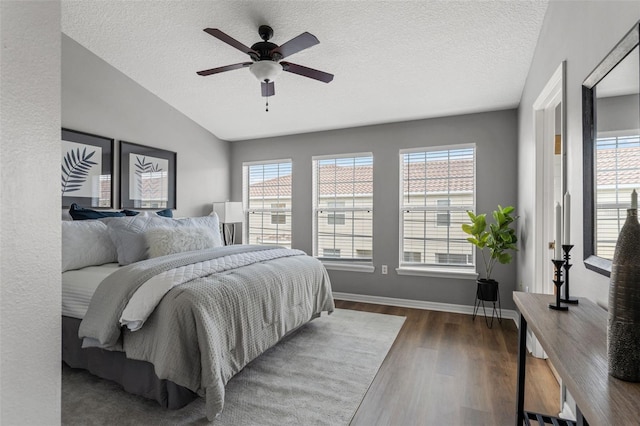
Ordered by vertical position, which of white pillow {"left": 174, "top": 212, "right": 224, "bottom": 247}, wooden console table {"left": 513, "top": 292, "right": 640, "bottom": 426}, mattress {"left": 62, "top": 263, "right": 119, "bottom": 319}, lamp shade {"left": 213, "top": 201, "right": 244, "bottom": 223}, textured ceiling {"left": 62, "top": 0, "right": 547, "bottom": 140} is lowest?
mattress {"left": 62, "top": 263, "right": 119, "bottom": 319}

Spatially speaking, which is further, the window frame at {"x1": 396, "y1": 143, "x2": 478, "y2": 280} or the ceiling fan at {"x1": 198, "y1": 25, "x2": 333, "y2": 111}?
the window frame at {"x1": 396, "y1": 143, "x2": 478, "y2": 280}

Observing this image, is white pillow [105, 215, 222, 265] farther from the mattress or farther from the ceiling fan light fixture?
the ceiling fan light fixture

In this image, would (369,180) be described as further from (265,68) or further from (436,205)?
(265,68)

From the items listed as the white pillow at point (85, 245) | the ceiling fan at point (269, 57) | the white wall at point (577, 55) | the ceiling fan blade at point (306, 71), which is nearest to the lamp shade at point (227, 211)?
the white pillow at point (85, 245)

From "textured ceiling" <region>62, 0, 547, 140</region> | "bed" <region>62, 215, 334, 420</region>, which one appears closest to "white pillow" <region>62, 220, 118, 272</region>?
"bed" <region>62, 215, 334, 420</region>

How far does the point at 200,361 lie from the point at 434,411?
1436mm

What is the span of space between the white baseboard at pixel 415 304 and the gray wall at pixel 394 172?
0.17 ft

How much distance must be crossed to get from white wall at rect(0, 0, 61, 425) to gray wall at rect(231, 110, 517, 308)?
390 centimetres

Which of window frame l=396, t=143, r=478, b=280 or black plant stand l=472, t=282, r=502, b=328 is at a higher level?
window frame l=396, t=143, r=478, b=280

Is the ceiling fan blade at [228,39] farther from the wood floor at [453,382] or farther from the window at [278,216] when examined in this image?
the window at [278,216]

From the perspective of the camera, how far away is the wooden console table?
711 millimetres

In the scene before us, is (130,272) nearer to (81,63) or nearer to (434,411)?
(434,411)

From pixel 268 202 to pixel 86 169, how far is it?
97.0 inches

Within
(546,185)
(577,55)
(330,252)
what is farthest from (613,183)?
(330,252)
